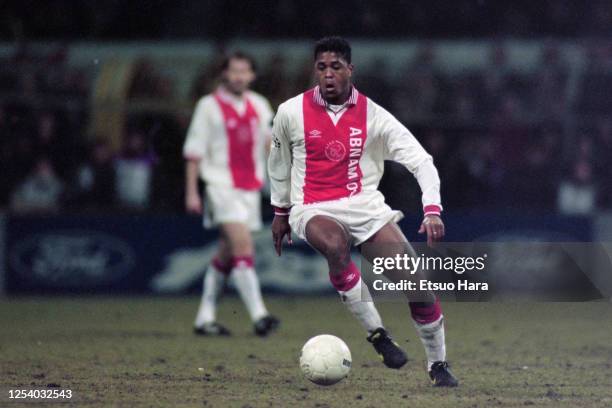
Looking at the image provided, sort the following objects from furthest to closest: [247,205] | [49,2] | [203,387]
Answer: [49,2] < [247,205] < [203,387]

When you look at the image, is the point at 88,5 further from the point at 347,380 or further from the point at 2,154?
the point at 347,380

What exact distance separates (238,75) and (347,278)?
3747 mm

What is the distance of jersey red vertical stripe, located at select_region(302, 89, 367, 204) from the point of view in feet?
22.7

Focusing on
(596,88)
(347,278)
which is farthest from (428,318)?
(596,88)

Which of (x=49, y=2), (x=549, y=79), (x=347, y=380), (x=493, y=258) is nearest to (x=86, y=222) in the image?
(x=49, y=2)

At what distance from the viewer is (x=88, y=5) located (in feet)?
49.9

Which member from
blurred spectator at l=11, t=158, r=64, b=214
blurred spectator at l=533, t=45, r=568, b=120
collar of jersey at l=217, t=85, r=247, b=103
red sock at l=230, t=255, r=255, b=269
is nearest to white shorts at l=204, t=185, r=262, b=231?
red sock at l=230, t=255, r=255, b=269

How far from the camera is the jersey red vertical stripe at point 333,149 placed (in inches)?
272

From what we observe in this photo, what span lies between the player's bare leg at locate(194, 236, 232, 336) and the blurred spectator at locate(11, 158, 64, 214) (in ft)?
12.5

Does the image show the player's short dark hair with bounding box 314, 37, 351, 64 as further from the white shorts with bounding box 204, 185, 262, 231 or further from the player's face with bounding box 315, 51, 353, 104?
the white shorts with bounding box 204, 185, 262, 231

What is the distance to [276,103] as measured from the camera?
1340cm

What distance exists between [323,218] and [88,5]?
9150mm

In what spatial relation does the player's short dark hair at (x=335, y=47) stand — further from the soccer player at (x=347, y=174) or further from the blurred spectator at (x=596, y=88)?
the blurred spectator at (x=596, y=88)

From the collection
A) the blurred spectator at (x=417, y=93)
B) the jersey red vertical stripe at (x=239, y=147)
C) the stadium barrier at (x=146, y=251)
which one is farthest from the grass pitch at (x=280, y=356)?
the blurred spectator at (x=417, y=93)
